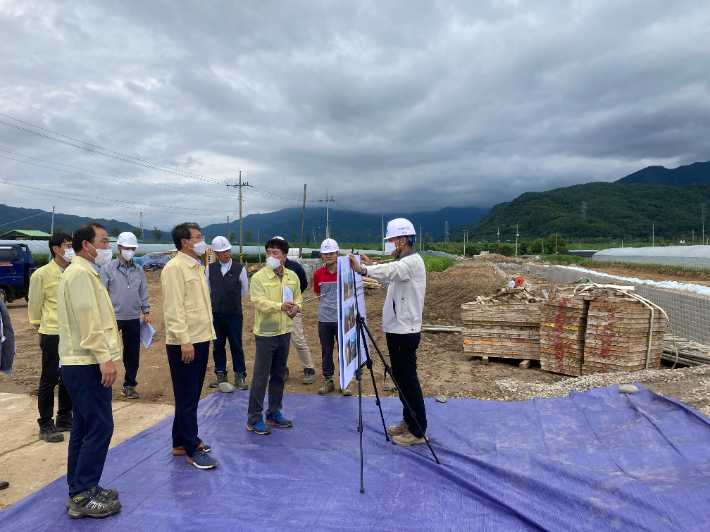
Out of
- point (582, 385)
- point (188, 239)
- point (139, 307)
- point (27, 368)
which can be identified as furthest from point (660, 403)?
point (27, 368)

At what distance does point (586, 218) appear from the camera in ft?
373

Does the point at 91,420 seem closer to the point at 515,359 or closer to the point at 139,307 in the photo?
the point at 139,307

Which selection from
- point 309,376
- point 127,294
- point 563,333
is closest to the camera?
point 127,294

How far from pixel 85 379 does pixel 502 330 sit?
6694mm

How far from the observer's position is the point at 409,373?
4.09m

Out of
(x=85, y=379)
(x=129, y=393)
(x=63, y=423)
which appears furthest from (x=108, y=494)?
(x=129, y=393)

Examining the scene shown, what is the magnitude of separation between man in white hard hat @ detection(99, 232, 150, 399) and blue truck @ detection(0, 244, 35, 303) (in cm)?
1341

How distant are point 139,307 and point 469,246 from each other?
272 ft

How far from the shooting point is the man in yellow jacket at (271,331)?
4.39 meters

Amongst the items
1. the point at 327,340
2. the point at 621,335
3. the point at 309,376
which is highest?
the point at 621,335

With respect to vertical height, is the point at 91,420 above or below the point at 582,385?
above

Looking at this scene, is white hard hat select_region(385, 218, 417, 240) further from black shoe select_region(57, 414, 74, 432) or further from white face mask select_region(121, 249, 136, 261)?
black shoe select_region(57, 414, 74, 432)

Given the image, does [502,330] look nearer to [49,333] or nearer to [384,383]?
[384,383]

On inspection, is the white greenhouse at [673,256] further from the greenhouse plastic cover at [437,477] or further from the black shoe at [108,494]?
the black shoe at [108,494]
